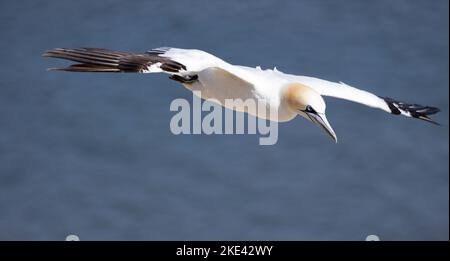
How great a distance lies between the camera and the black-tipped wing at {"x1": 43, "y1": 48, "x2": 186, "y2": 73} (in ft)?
27.7

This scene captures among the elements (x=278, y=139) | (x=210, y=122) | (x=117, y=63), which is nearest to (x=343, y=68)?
(x=278, y=139)

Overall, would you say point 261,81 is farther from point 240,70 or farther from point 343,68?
point 343,68

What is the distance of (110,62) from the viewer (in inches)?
337

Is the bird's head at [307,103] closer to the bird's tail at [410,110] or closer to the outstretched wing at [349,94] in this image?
the outstretched wing at [349,94]

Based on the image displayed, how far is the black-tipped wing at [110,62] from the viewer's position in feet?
27.7

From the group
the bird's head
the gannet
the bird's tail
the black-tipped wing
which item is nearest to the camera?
the black-tipped wing

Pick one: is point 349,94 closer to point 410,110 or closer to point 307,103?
point 307,103

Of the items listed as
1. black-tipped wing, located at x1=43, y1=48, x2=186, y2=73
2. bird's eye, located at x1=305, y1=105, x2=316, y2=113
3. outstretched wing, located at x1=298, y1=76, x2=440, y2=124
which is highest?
outstretched wing, located at x1=298, y1=76, x2=440, y2=124

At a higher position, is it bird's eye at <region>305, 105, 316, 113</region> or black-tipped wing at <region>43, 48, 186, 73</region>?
bird's eye at <region>305, 105, 316, 113</region>

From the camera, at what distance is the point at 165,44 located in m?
14.1

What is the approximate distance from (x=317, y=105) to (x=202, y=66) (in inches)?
39.5

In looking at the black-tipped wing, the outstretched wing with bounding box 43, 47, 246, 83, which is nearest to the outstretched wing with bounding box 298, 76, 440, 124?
the outstretched wing with bounding box 43, 47, 246, 83

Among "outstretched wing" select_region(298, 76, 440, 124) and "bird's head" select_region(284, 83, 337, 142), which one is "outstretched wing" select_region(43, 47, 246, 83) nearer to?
"bird's head" select_region(284, 83, 337, 142)

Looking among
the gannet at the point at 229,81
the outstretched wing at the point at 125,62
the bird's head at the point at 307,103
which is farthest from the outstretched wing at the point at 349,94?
the outstretched wing at the point at 125,62
